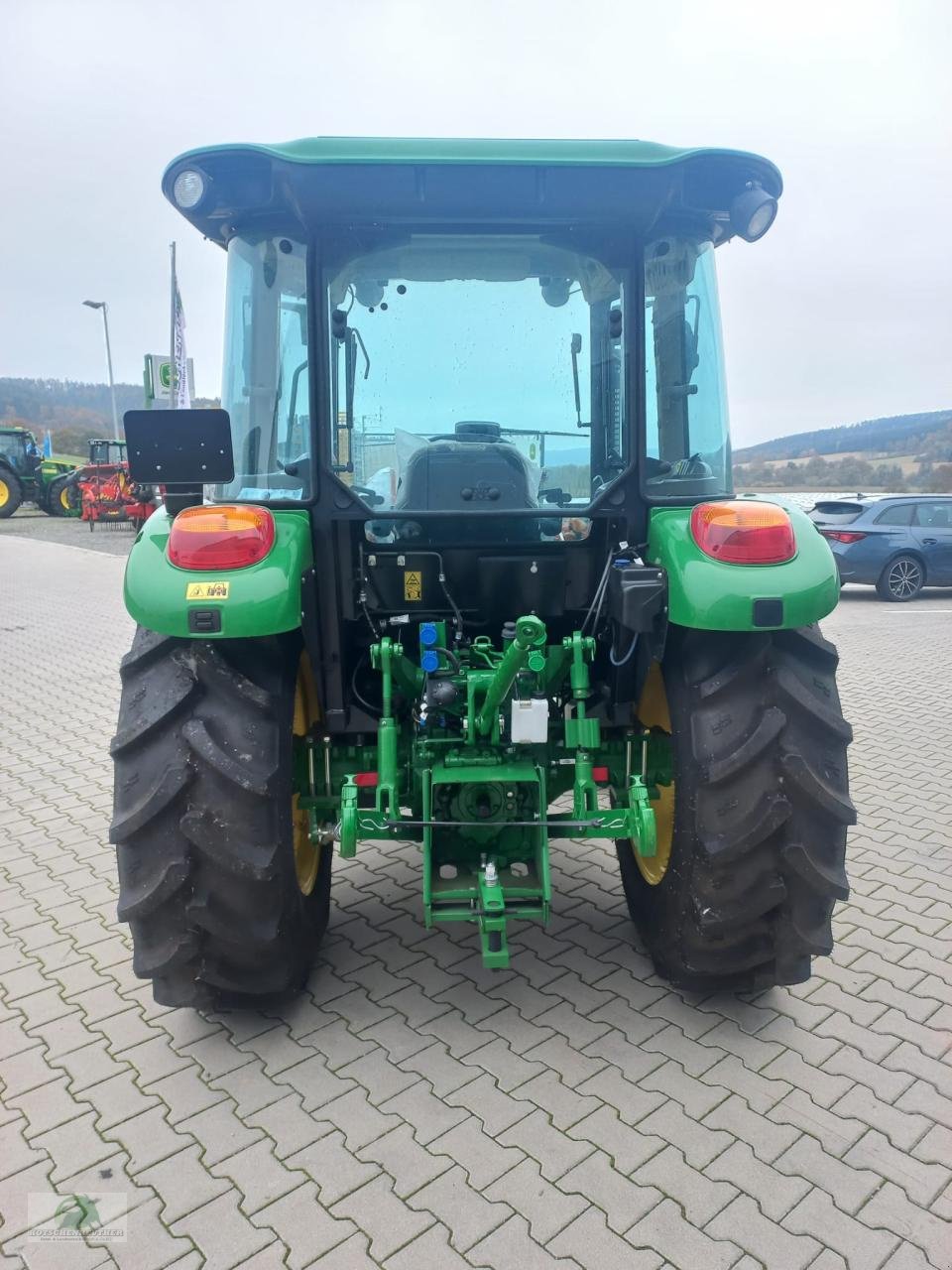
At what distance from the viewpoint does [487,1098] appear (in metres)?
2.47

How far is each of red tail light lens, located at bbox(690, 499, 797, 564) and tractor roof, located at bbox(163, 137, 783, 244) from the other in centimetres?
89

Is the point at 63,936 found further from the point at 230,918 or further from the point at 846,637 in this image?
the point at 846,637

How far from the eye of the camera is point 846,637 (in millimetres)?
9555

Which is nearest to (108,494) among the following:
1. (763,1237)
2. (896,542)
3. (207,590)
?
(896,542)

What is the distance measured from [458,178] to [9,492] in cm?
2569

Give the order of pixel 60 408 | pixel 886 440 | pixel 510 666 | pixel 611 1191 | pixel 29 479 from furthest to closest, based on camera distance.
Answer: pixel 60 408 < pixel 29 479 < pixel 886 440 < pixel 510 666 < pixel 611 1191

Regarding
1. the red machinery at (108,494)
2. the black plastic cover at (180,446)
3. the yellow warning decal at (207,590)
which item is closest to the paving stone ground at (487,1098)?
the yellow warning decal at (207,590)

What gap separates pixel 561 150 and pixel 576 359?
601mm

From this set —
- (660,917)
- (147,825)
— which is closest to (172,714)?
(147,825)

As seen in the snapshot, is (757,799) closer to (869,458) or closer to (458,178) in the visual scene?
(458,178)

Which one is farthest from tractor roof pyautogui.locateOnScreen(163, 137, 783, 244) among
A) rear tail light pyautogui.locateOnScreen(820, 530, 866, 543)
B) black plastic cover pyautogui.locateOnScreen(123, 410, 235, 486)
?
rear tail light pyautogui.locateOnScreen(820, 530, 866, 543)

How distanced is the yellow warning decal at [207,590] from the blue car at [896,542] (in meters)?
11.1

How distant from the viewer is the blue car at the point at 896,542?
39.8 ft

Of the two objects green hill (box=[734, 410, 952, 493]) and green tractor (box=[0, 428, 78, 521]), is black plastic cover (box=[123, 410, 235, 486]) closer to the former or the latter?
green hill (box=[734, 410, 952, 493])
